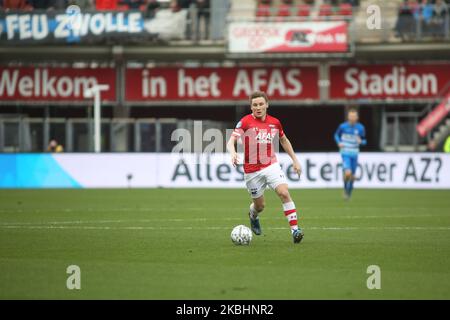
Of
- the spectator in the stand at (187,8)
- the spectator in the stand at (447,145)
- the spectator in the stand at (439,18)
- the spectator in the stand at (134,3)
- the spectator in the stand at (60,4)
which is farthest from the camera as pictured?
the spectator in the stand at (60,4)

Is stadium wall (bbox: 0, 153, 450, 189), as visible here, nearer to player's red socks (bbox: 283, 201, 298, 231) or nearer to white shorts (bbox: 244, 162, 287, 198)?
white shorts (bbox: 244, 162, 287, 198)

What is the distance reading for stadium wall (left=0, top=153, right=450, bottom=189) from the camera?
3278cm

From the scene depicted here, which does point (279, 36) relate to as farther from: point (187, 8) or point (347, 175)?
point (347, 175)

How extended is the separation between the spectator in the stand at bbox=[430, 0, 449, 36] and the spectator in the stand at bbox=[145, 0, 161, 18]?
11.2 metres

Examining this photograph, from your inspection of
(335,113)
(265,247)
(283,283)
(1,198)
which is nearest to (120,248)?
(265,247)

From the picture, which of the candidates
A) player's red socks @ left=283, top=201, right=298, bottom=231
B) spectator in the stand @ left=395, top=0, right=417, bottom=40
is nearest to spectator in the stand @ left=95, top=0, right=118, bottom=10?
spectator in the stand @ left=395, top=0, right=417, bottom=40

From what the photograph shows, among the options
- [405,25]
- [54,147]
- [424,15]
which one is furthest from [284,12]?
[54,147]

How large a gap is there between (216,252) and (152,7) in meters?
28.1

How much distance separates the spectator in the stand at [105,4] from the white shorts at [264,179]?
88.4 feet

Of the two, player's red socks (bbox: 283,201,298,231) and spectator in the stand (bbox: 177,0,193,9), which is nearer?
player's red socks (bbox: 283,201,298,231)

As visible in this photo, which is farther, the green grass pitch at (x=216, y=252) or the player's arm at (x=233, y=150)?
the player's arm at (x=233, y=150)

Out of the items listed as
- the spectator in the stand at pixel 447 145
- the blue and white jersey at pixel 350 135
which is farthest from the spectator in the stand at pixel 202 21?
the blue and white jersey at pixel 350 135

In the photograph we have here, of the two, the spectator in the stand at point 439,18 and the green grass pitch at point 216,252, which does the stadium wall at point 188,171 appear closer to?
the spectator in the stand at point 439,18

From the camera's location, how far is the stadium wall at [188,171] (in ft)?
108
